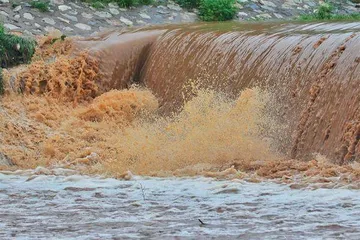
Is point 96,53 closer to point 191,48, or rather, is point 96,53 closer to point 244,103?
point 191,48

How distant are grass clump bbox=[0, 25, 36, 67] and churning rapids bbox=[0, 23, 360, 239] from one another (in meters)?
0.15

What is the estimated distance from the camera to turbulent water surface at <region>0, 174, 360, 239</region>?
14.8ft

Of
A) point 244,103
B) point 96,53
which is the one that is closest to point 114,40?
point 96,53

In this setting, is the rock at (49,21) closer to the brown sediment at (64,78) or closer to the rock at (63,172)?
the brown sediment at (64,78)

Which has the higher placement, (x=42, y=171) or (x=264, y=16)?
(x=42, y=171)

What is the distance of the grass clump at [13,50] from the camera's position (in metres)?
10.9

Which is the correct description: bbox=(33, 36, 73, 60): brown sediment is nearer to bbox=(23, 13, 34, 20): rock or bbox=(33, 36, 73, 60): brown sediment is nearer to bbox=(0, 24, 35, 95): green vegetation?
bbox=(0, 24, 35, 95): green vegetation

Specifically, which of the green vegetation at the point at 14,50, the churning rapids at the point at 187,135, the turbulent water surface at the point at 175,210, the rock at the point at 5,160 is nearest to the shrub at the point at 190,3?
the churning rapids at the point at 187,135

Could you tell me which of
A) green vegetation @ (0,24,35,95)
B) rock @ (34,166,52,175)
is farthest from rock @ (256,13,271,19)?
rock @ (34,166,52,175)

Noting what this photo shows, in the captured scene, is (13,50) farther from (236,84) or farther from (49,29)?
(236,84)

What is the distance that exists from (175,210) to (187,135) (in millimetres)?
3143

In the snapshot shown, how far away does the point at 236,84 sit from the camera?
9047mm

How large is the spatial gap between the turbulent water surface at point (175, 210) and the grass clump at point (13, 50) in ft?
14.0

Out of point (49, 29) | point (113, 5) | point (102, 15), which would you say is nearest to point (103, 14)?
point (102, 15)
